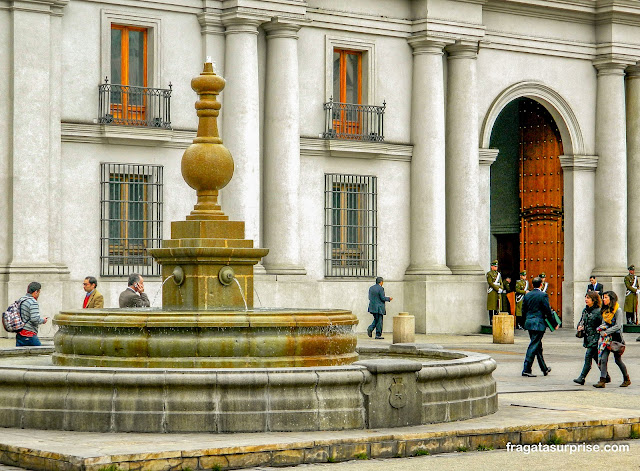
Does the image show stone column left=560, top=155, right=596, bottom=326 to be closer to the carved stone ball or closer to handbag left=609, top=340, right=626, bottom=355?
handbag left=609, top=340, right=626, bottom=355

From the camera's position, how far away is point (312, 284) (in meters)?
32.0

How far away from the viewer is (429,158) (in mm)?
34156

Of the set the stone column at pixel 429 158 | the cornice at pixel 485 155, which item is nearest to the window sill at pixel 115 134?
the stone column at pixel 429 158

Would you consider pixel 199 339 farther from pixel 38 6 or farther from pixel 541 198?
pixel 541 198

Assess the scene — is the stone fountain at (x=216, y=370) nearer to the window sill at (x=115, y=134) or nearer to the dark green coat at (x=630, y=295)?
the window sill at (x=115, y=134)

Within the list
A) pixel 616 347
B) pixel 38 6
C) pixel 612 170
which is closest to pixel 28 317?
pixel 616 347

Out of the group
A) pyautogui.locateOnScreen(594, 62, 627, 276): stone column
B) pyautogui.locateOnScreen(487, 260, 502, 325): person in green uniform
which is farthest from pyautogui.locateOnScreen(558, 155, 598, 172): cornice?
pyautogui.locateOnScreen(487, 260, 502, 325): person in green uniform

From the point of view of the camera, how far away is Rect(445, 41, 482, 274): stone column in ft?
114

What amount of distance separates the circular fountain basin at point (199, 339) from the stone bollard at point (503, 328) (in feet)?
54.0

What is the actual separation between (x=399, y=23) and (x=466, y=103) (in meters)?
2.78

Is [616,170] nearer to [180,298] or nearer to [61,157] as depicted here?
[61,157]

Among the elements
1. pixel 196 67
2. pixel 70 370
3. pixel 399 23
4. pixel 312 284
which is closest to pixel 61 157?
pixel 196 67

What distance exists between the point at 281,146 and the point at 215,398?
1975 cm

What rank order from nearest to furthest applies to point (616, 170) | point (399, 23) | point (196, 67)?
1. point (196, 67)
2. point (399, 23)
3. point (616, 170)
